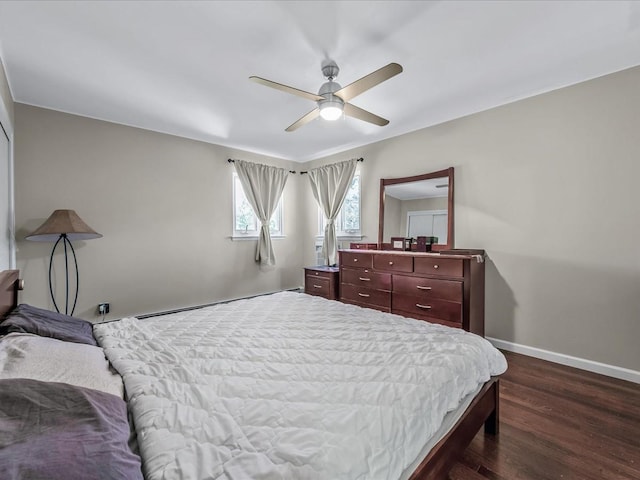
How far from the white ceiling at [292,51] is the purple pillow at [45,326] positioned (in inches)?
70.7

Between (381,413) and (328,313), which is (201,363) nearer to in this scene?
(381,413)

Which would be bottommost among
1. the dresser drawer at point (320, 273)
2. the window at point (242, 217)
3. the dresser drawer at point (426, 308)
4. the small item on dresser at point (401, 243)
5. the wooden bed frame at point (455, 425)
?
the wooden bed frame at point (455, 425)

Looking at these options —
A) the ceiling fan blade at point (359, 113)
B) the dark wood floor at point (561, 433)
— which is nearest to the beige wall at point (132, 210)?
the ceiling fan blade at point (359, 113)

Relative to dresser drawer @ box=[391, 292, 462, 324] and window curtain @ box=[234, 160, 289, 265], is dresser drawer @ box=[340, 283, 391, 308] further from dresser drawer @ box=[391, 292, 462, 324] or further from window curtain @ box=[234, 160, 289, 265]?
window curtain @ box=[234, 160, 289, 265]

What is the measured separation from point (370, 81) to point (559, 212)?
7.09ft

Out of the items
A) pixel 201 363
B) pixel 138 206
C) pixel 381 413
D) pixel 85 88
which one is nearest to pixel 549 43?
pixel 381 413

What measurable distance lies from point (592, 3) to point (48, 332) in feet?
11.3

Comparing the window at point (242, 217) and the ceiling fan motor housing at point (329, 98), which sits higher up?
the ceiling fan motor housing at point (329, 98)

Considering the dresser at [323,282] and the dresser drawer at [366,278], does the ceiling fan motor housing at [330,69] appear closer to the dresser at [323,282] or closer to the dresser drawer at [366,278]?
Answer: the dresser drawer at [366,278]

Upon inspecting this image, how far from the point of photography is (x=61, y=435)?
68 cm

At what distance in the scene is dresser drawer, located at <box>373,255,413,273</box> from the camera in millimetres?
3176

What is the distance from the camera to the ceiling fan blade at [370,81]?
179 cm

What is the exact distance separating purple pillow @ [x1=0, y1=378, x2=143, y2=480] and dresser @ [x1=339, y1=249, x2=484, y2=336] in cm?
273

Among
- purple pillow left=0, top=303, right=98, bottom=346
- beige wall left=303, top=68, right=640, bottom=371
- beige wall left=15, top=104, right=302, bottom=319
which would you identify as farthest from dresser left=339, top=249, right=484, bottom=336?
purple pillow left=0, top=303, right=98, bottom=346
